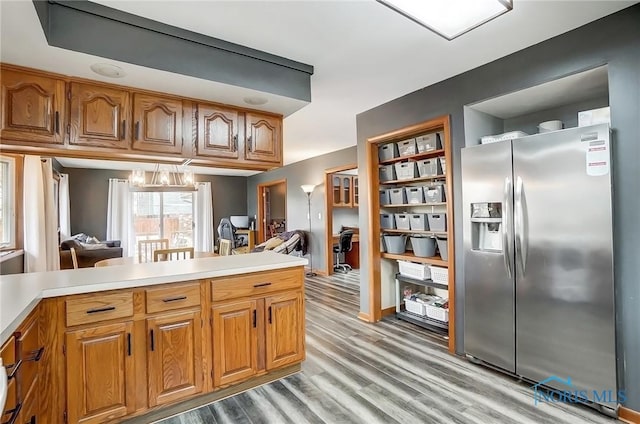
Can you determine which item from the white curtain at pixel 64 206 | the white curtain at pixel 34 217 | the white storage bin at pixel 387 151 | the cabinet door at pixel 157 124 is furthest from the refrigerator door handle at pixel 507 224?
the white curtain at pixel 64 206

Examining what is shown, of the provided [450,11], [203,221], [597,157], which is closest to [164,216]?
[203,221]

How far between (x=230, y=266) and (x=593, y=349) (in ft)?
7.86

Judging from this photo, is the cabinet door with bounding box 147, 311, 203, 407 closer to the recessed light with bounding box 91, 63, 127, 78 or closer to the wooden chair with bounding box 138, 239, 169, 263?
the recessed light with bounding box 91, 63, 127, 78

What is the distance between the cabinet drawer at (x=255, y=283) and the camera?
2.10 metres

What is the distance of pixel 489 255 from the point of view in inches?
96.0

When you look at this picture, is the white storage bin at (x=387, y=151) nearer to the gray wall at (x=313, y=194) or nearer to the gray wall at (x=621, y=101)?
the gray wall at (x=621, y=101)

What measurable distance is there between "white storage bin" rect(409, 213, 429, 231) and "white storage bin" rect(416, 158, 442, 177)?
44 cm

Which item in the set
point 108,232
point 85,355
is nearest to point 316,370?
point 85,355

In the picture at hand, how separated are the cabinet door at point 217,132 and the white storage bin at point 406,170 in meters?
1.86

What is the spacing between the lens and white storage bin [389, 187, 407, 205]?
3537 mm

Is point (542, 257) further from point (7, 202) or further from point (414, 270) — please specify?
point (7, 202)

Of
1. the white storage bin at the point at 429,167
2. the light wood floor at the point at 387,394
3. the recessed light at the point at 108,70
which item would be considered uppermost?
the recessed light at the point at 108,70

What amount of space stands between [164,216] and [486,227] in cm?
780

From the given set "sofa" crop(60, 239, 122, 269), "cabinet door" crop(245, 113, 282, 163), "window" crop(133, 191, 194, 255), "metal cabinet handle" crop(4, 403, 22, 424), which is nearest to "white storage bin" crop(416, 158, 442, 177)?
"cabinet door" crop(245, 113, 282, 163)
